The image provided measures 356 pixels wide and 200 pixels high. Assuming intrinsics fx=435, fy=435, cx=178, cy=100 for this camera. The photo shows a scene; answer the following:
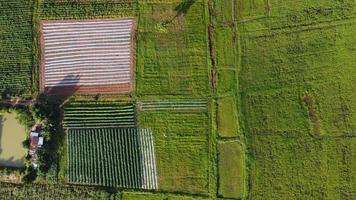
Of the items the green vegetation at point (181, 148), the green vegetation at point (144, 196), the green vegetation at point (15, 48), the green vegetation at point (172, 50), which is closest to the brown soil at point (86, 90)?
the green vegetation at point (172, 50)

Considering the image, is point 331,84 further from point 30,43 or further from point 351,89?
point 30,43

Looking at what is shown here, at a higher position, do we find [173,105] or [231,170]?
[173,105]

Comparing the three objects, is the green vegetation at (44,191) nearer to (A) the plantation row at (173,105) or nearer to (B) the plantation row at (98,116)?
(B) the plantation row at (98,116)

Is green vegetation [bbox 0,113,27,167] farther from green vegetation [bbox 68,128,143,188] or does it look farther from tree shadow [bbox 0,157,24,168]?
green vegetation [bbox 68,128,143,188]

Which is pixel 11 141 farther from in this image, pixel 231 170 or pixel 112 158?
pixel 231 170

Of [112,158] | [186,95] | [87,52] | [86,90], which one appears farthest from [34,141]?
[186,95]

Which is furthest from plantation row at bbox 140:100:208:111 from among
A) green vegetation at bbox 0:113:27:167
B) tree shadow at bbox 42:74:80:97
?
green vegetation at bbox 0:113:27:167
